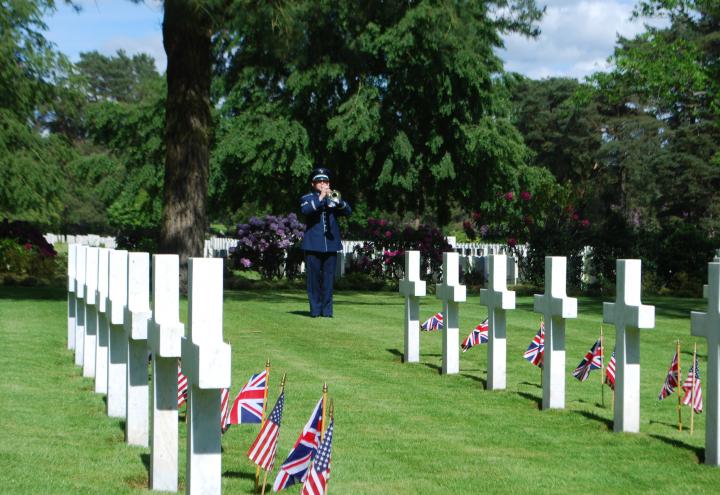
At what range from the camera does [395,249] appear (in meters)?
28.2

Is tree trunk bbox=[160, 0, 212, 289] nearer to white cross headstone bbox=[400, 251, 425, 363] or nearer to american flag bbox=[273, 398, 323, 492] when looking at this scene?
white cross headstone bbox=[400, 251, 425, 363]

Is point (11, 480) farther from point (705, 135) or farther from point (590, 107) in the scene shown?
point (590, 107)

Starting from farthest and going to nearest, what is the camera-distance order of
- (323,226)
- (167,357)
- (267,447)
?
(323,226)
(167,357)
(267,447)

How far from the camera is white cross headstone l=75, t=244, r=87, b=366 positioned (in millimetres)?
9672

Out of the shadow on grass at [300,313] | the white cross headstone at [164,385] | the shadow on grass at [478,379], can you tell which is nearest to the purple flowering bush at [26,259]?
the shadow on grass at [300,313]

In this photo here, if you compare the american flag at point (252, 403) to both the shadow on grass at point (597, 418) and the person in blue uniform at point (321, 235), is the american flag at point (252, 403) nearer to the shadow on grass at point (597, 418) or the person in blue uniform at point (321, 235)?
the shadow on grass at point (597, 418)

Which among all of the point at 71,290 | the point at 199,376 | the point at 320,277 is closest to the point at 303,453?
the point at 199,376

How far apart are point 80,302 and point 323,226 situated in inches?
206

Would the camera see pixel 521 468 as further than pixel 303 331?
No

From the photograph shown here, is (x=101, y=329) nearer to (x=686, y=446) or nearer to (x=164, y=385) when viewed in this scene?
(x=164, y=385)

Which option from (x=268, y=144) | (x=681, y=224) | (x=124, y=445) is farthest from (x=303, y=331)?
(x=681, y=224)

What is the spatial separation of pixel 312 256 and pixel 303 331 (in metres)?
2.07

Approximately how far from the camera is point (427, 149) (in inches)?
1025

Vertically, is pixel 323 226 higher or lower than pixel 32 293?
higher
